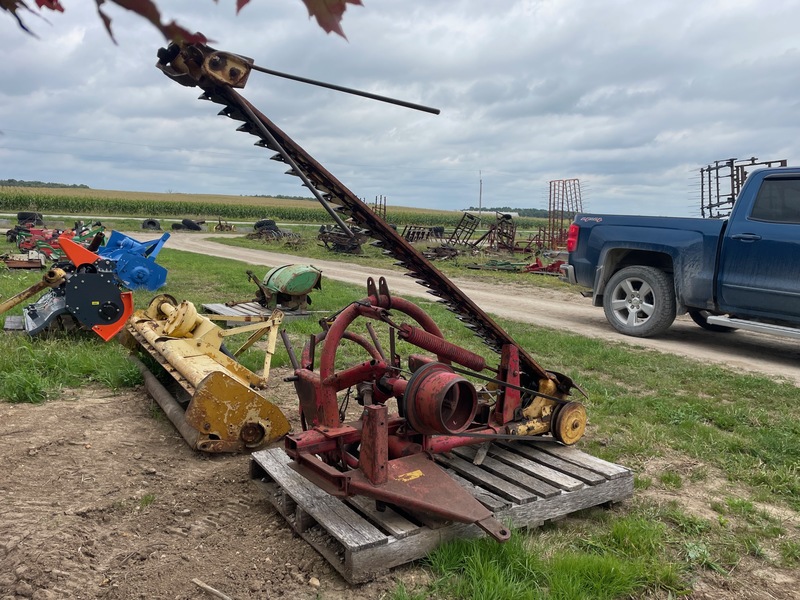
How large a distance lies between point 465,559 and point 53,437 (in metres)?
3.01

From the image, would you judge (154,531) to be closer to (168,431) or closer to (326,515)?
(326,515)

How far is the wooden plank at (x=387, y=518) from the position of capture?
2764 mm

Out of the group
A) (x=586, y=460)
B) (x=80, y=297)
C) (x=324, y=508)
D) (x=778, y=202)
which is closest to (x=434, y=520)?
(x=324, y=508)

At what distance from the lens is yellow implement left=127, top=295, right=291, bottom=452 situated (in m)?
3.71

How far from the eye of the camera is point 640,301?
805 centimetres

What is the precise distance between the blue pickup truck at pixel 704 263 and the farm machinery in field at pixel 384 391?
164 inches

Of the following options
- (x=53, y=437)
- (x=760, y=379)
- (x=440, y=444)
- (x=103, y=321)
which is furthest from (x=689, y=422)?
(x=103, y=321)

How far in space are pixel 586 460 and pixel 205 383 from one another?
2344mm

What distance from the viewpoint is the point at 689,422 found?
4.64 meters

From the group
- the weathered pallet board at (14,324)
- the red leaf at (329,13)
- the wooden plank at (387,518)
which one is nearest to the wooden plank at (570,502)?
the wooden plank at (387,518)

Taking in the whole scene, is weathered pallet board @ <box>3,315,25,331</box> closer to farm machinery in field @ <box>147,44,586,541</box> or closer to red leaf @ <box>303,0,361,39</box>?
farm machinery in field @ <box>147,44,586,541</box>

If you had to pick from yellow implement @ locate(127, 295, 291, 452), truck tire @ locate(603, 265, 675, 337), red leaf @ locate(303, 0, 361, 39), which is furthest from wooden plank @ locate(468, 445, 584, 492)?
truck tire @ locate(603, 265, 675, 337)

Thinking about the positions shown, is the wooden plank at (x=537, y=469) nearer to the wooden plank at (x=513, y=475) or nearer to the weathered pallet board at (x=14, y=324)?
the wooden plank at (x=513, y=475)

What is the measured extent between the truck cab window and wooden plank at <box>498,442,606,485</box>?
15.1 feet
